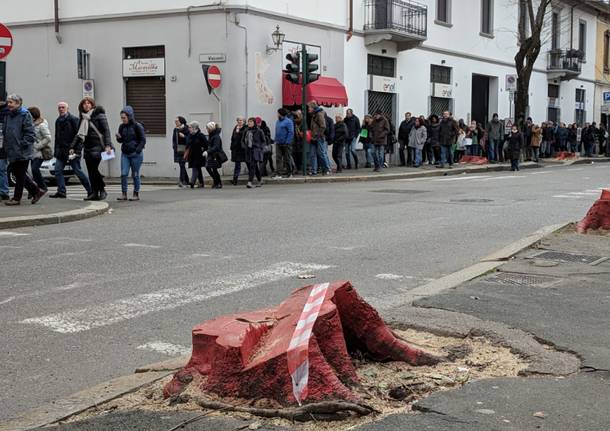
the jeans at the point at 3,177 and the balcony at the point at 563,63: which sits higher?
the balcony at the point at 563,63

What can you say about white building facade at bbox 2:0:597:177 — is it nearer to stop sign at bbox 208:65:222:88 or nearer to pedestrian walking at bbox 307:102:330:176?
stop sign at bbox 208:65:222:88

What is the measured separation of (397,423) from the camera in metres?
3.63

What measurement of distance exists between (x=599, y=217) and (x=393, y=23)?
19523mm

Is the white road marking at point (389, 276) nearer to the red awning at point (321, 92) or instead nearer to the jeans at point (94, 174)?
the jeans at point (94, 174)

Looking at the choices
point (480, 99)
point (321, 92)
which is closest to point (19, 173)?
point (321, 92)

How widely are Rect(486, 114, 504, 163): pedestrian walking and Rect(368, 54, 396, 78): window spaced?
178 inches

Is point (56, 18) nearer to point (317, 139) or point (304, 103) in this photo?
point (304, 103)

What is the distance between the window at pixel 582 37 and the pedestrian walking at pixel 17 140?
130 ft

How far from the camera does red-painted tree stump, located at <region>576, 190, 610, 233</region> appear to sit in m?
10.1

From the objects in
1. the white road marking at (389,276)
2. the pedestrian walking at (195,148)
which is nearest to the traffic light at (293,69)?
the pedestrian walking at (195,148)

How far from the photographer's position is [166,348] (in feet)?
17.6

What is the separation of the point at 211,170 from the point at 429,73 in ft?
50.1

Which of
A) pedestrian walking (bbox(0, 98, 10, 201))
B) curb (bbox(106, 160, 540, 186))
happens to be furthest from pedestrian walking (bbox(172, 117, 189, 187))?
pedestrian walking (bbox(0, 98, 10, 201))

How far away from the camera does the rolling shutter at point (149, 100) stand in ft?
80.1
